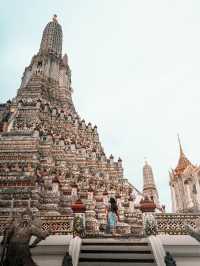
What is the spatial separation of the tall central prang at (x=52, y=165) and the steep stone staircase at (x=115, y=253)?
2.07 metres

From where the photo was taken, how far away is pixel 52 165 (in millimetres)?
22922

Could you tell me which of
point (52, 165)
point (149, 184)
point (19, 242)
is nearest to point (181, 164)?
point (149, 184)

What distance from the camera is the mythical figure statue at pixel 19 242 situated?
25.6ft

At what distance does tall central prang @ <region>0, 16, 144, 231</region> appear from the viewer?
62.5ft

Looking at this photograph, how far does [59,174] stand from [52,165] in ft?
3.17

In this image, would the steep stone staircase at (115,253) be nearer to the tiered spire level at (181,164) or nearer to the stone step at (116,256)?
the stone step at (116,256)

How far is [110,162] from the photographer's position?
26.9 m

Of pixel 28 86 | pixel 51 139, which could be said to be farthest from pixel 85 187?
pixel 28 86

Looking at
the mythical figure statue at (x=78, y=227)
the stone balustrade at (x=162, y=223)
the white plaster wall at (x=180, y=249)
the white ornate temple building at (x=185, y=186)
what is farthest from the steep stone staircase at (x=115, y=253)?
the white ornate temple building at (x=185, y=186)

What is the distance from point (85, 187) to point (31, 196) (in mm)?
5089

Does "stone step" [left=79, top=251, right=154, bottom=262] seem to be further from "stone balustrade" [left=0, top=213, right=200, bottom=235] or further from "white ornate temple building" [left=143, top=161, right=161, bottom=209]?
"white ornate temple building" [left=143, top=161, right=161, bottom=209]

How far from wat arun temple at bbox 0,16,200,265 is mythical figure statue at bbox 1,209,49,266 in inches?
117

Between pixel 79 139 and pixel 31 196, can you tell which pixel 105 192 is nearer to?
pixel 31 196

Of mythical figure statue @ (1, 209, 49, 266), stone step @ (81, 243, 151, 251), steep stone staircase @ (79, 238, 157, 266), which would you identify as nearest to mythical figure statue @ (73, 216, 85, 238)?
steep stone staircase @ (79, 238, 157, 266)
